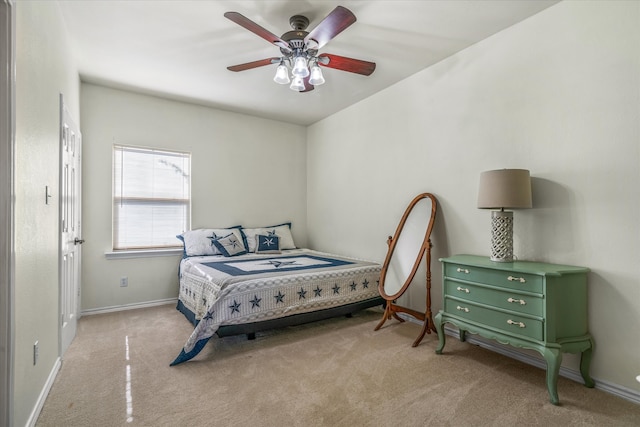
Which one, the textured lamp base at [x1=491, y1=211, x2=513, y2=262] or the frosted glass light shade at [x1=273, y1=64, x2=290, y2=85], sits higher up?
the frosted glass light shade at [x1=273, y1=64, x2=290, y2=85]

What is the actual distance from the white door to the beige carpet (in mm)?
247

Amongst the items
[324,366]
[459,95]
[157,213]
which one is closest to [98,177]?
[157,213]

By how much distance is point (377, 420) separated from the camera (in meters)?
1.82

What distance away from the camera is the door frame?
4.56 ft

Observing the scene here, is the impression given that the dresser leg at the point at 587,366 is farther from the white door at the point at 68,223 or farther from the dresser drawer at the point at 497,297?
the white door at the point at 68,223

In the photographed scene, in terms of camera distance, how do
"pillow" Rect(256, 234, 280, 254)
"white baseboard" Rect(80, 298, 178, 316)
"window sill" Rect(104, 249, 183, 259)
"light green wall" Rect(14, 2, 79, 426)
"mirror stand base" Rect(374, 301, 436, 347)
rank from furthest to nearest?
"pillow" Rect(256, 234, 280, 254) < "window sill" Rect(104, 249, 183, 259) < "white baseboard" Rect(80, 298, 178, 316) < "mirror stand base" Rect(374, 301, 436, 347) < "light green wall" Rect(14, 2, 79, 426)

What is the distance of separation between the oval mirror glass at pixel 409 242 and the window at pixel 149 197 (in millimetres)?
2759

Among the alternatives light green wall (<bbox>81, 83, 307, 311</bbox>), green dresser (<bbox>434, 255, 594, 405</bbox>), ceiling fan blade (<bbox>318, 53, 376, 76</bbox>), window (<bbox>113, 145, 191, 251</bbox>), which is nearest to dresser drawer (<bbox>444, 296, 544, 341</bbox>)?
green dresser (<bbox>434, 255, 594, 405</bbox>)

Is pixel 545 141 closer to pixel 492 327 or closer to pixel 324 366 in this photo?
pixel 492 327

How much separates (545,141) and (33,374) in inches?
142

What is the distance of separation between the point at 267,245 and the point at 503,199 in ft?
9.96

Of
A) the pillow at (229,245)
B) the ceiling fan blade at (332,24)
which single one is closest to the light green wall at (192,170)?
the pillow at (229,245)

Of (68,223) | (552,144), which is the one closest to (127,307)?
(68,223)

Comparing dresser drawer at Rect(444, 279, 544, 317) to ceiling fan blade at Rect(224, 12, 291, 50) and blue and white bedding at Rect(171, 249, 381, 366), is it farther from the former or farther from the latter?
ceiling fan blade at Rect(224, 12, 291, 50)
